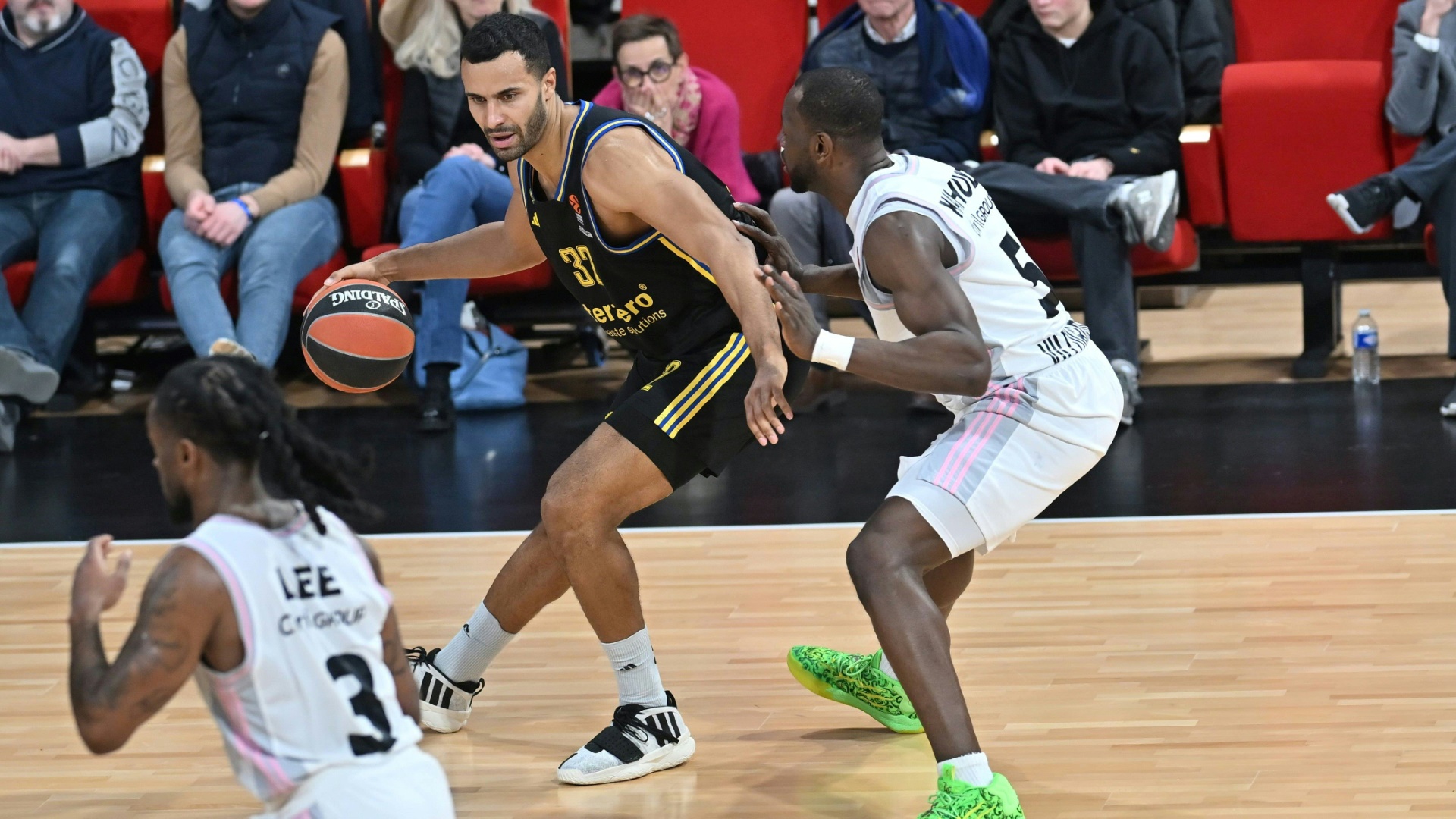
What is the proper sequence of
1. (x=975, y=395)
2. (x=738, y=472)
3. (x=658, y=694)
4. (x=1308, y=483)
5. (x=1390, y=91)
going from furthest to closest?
(x=1390, y=91) → (x=738, y=472) → (x=1308, y=483) → (x=658, y=694) → (x=975, y=395)

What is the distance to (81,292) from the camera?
6.28 meters

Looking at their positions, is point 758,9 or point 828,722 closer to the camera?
point 828,722

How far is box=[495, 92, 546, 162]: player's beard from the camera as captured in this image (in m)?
3.15

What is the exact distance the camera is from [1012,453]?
292cm

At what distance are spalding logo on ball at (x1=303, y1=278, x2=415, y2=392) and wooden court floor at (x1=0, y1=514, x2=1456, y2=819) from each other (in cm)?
62

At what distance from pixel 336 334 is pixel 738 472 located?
6.52 feet

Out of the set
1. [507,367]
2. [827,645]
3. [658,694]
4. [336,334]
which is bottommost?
[507,367]

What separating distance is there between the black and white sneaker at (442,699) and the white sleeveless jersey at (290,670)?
51.8 inches

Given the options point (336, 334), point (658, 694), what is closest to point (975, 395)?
point (658, 694)

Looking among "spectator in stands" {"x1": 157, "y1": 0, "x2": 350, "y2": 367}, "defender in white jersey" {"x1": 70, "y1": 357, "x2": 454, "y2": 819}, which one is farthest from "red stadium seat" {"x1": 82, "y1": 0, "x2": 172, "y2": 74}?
"defender in white jersey" {"x1": 70, "y1": 357, "x2": 454, "y2": 819}

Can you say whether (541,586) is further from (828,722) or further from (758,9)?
(758,9)

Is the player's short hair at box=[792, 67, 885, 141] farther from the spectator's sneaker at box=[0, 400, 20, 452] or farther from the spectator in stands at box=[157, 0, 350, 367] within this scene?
the spectator's sneaker at box=[0, 400, 20, 452]

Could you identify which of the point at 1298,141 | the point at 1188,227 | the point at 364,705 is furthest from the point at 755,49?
the point at 364,705

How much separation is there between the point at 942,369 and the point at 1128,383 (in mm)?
3160
